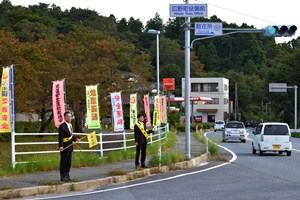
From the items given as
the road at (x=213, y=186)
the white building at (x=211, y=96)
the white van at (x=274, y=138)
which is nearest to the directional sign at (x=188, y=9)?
the road at (x=213, y=186)

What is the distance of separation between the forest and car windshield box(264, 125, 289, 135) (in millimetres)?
7467

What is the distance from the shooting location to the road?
10.8m

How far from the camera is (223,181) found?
13.6 metres

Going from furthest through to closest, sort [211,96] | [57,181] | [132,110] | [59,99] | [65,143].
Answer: [211,96] → [132,110] → [59,99] → [65,143] → [57,181]

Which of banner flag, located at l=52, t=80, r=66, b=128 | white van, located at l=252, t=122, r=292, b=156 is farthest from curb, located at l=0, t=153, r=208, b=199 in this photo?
white van, located at l=252, t=122, r=292, b=156

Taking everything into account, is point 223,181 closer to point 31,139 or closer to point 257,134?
point 257,134

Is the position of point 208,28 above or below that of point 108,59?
below

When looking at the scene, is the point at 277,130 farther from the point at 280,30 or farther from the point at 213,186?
the point at 213,186

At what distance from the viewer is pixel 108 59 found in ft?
136

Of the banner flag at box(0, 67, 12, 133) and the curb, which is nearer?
the curb

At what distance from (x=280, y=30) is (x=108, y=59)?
22894mm

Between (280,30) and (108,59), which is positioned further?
(108,59)

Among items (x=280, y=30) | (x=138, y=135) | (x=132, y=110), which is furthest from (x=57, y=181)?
A: (x=132, y=110)

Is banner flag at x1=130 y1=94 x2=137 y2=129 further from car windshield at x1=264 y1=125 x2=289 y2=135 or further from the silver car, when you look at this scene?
the silver car
